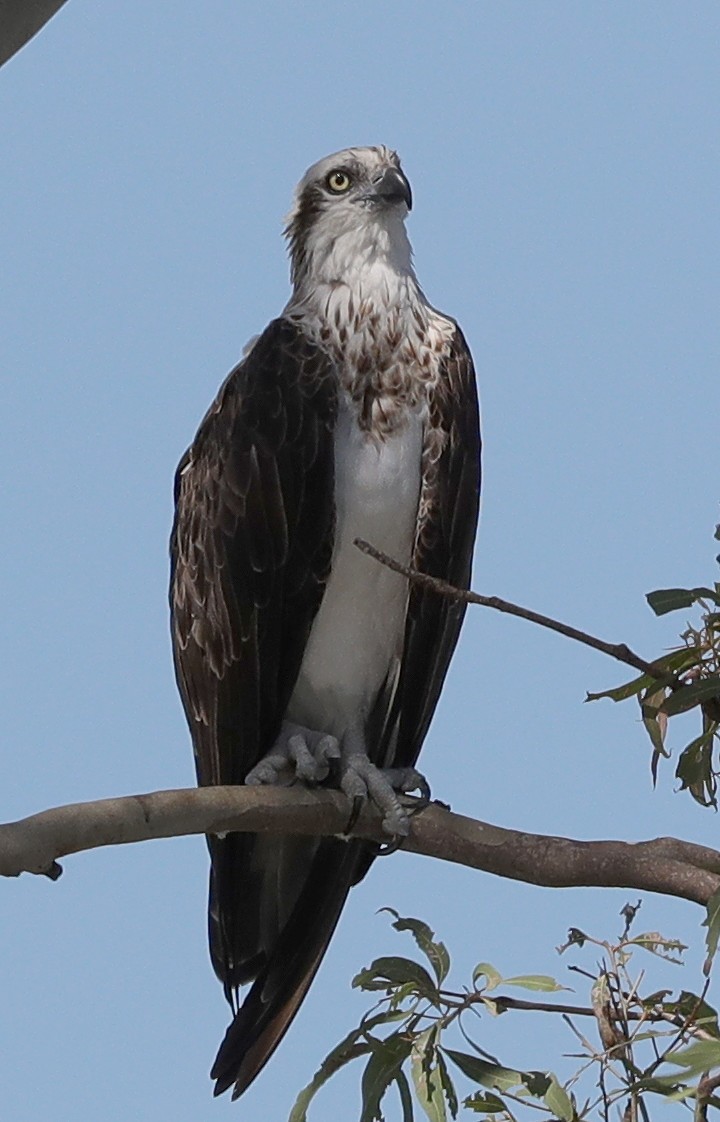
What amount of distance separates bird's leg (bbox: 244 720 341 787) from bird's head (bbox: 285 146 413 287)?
1529 mm

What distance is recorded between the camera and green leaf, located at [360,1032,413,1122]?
13.0 feet

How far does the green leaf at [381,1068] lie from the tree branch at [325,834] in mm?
542

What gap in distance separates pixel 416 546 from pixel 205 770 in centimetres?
96

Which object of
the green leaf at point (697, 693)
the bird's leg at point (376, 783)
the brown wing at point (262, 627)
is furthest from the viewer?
the brown wing at point (262, 627)

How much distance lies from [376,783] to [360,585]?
66 centimetres

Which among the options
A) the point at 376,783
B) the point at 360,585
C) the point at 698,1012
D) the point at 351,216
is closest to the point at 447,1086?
the point at 698,1012

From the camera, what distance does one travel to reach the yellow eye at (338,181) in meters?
5.99

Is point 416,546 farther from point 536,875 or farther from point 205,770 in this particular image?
point 536,875

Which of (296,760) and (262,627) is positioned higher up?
(262,627)

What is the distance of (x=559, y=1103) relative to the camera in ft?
11.6

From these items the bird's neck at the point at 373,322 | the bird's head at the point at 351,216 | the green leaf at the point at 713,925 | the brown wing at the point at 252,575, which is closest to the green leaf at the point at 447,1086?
the green leaf at the point at 713,925

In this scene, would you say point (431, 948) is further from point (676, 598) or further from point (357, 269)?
point (357, 269)

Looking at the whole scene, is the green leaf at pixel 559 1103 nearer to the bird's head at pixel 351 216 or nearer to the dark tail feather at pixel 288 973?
the dark tail feather at pixel 288 973

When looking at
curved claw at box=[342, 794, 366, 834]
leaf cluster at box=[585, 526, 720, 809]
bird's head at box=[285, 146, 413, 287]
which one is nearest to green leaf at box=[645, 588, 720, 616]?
leaf cluster at box=[585, 526, 720, 809]
